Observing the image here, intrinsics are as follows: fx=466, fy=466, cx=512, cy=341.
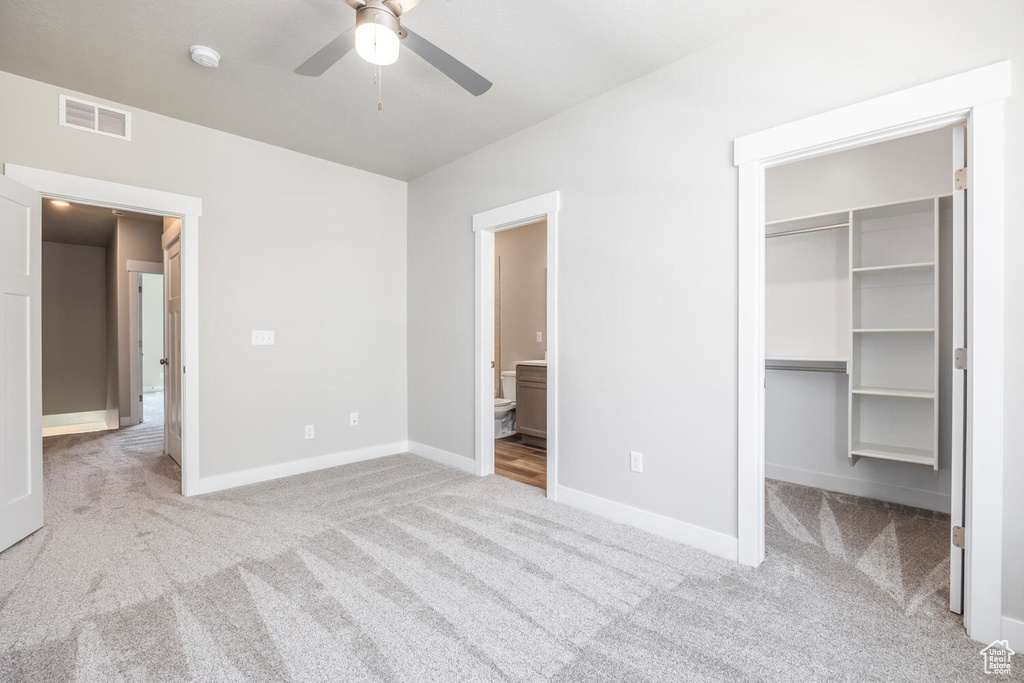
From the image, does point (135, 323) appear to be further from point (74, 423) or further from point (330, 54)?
point (330, 54)

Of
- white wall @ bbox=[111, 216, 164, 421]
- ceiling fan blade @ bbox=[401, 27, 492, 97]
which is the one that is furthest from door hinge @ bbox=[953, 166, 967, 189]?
white wall @ bbox=[111, 216, 164, 421]

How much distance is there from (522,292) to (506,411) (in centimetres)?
152

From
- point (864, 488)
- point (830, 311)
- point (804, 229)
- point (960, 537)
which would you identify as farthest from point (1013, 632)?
point (804, 229)

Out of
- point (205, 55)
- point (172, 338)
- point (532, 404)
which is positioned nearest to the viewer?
point (205, 55)

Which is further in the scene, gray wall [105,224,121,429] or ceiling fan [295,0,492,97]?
gray wall [105,224,121,429]

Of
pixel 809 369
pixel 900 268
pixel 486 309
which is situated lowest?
pixel 809 369

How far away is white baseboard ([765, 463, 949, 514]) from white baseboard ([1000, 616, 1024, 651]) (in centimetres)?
151

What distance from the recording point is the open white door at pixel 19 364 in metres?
2.42

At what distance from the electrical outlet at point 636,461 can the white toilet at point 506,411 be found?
2380 millimetres

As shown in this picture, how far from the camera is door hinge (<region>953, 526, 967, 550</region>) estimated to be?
1790 millimetres

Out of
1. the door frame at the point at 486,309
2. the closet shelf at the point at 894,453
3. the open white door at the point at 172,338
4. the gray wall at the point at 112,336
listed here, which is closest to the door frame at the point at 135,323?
the gray wall at the point at 112,336

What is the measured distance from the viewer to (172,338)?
160 inches

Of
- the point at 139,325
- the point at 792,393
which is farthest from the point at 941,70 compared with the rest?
the point at 139,325

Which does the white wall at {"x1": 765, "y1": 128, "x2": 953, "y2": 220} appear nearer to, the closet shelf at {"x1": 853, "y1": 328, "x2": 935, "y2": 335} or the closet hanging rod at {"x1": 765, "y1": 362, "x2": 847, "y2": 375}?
the closet shelf at {"x1": 853, "y1": 328, "x2": 935, "y2": 335}
